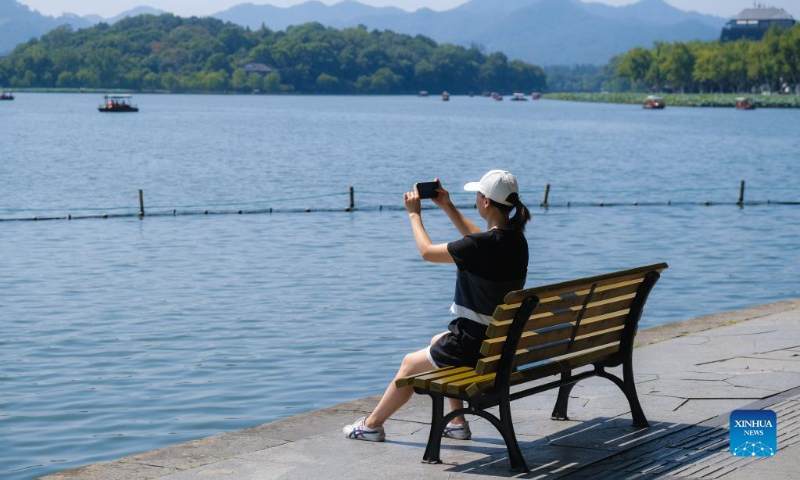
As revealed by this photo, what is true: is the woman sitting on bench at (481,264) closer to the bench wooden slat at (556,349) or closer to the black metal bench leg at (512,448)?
the bench wooden slat at (556,349)

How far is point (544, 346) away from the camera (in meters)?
7.81

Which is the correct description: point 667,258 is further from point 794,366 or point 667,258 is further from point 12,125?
point 12,125

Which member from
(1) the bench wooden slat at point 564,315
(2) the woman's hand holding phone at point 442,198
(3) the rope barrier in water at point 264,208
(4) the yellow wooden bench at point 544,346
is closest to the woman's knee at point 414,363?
(4) the yellow wooden bench at point 544,346

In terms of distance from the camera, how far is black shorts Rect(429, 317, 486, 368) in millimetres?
7609

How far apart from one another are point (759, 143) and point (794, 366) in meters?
92.9

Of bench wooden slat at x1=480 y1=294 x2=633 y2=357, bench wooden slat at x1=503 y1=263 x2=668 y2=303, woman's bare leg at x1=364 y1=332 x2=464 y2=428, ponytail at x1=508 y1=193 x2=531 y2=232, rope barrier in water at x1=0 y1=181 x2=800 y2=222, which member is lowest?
rope barrier in water at x1=0 y1=181 x2=800 y2=222

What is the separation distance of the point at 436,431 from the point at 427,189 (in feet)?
5.05

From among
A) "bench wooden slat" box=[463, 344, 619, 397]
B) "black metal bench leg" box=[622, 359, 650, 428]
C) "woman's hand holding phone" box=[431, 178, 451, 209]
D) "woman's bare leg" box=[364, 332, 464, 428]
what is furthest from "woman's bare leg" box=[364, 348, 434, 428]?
"black metal bench leg" box=[622, 359, 650, 428]

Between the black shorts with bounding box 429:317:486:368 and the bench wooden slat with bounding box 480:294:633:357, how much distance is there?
0.80ft

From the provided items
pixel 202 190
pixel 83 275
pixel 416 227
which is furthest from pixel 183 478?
pixel 202 190

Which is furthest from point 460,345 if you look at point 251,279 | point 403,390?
point 251,279

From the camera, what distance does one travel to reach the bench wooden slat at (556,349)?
7.33 meters

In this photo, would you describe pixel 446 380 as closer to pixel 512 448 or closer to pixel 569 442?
pixel 512 448

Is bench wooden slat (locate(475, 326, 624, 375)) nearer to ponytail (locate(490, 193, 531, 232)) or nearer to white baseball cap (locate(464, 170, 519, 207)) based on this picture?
ponytail (locate(490, 193, 531, 232))
